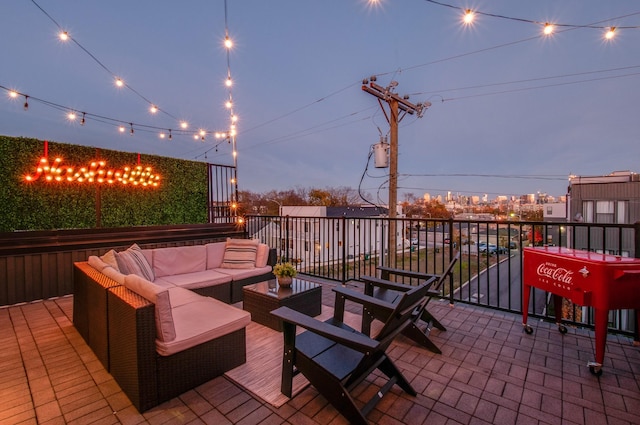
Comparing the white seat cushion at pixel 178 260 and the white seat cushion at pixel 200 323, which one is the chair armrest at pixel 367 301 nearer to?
the white seat cushion at pixel 200 323

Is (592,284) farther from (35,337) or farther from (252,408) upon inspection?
(35,337)

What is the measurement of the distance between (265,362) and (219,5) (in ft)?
20.9

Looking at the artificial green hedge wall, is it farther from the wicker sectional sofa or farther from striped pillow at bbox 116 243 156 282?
the wicker sectional sofa

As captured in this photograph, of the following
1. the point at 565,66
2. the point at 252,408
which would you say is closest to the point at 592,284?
the point at 252,408

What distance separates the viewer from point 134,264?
3.23 metres

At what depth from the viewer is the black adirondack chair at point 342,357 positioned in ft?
5.02

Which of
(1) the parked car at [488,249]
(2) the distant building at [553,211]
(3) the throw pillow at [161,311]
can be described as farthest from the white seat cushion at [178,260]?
(2) the distant building at [553,211]

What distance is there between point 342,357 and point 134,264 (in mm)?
2787

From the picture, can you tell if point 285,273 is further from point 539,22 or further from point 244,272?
point 539,22

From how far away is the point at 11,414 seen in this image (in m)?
1.70

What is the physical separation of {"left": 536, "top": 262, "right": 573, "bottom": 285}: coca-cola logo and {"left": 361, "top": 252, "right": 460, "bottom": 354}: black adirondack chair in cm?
70

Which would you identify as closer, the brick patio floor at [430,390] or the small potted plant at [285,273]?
the brick patio floor at [430,390]

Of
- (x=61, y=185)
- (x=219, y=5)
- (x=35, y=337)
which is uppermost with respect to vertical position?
(x=219, y=5)

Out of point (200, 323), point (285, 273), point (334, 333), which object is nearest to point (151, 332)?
point (200, 323)
